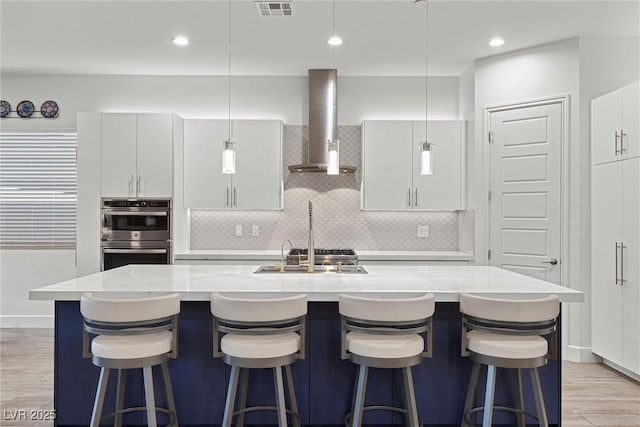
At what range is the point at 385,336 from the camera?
2268 millimetres

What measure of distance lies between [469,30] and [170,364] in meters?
3.45

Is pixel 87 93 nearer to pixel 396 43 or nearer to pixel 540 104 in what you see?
pixel 396 43

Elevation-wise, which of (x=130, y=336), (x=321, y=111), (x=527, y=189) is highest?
(x=321, y=111)

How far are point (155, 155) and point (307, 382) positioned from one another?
9.91 feet

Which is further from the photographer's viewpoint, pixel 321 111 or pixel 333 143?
pixel 321 111

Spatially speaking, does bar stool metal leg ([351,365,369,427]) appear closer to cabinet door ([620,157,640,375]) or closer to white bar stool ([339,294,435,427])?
white bar stool ([339,294,435,427])

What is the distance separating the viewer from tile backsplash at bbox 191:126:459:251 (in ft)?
17.0

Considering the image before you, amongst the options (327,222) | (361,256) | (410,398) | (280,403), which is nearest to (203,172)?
(327,222)

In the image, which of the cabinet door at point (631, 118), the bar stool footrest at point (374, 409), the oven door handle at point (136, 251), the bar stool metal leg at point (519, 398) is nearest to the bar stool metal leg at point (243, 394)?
the bar stool footrest at point (374, 409)

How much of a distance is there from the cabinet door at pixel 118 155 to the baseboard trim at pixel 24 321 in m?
1.74

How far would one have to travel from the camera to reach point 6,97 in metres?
5.13

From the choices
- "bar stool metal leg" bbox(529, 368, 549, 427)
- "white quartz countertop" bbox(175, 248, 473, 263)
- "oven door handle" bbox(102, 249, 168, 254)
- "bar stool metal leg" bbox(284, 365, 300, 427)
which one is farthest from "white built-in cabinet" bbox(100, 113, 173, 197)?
"bar stool metal leg" bbox(529, 368, 549, 427)

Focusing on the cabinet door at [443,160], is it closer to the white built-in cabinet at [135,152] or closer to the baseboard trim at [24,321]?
the white built-in cabinet at [135,152]

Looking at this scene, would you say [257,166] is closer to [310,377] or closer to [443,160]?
[443,160]
